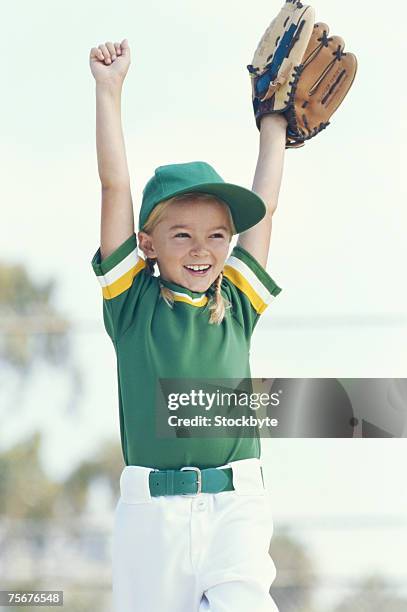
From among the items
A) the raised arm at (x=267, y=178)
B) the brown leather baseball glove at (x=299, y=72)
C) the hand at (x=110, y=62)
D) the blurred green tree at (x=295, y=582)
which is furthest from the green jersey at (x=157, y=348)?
the blurred green tree at (x=295, y=582)

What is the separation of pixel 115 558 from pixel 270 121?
2.90ft

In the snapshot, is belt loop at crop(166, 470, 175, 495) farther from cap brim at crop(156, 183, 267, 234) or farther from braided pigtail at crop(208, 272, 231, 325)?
cap brim at crop(156, 183, 267, 234)

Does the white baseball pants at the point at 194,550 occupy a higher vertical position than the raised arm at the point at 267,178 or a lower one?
lower

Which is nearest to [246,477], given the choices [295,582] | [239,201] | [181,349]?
[181,349]

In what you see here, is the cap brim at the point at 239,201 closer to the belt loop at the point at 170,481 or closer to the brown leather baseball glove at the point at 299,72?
the brown leather baseball glove at the point at 299,72

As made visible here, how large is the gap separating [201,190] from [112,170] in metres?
0.16

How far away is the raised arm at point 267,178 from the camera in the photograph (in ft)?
6.41

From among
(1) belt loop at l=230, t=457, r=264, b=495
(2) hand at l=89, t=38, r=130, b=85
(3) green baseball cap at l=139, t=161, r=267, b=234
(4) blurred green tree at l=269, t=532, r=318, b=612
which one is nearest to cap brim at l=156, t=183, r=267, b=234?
(3) green baseball cap at l=139, t=161, r=267, b=234

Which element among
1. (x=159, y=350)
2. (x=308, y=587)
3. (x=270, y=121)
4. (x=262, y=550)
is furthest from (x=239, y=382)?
(x=308, y=587)

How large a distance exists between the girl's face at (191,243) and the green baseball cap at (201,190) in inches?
1.2

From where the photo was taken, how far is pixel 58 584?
3.22 meters

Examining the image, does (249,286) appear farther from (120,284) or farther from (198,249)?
(120,284)

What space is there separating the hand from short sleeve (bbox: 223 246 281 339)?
39 cm

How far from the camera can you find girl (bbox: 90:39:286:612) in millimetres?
1676
